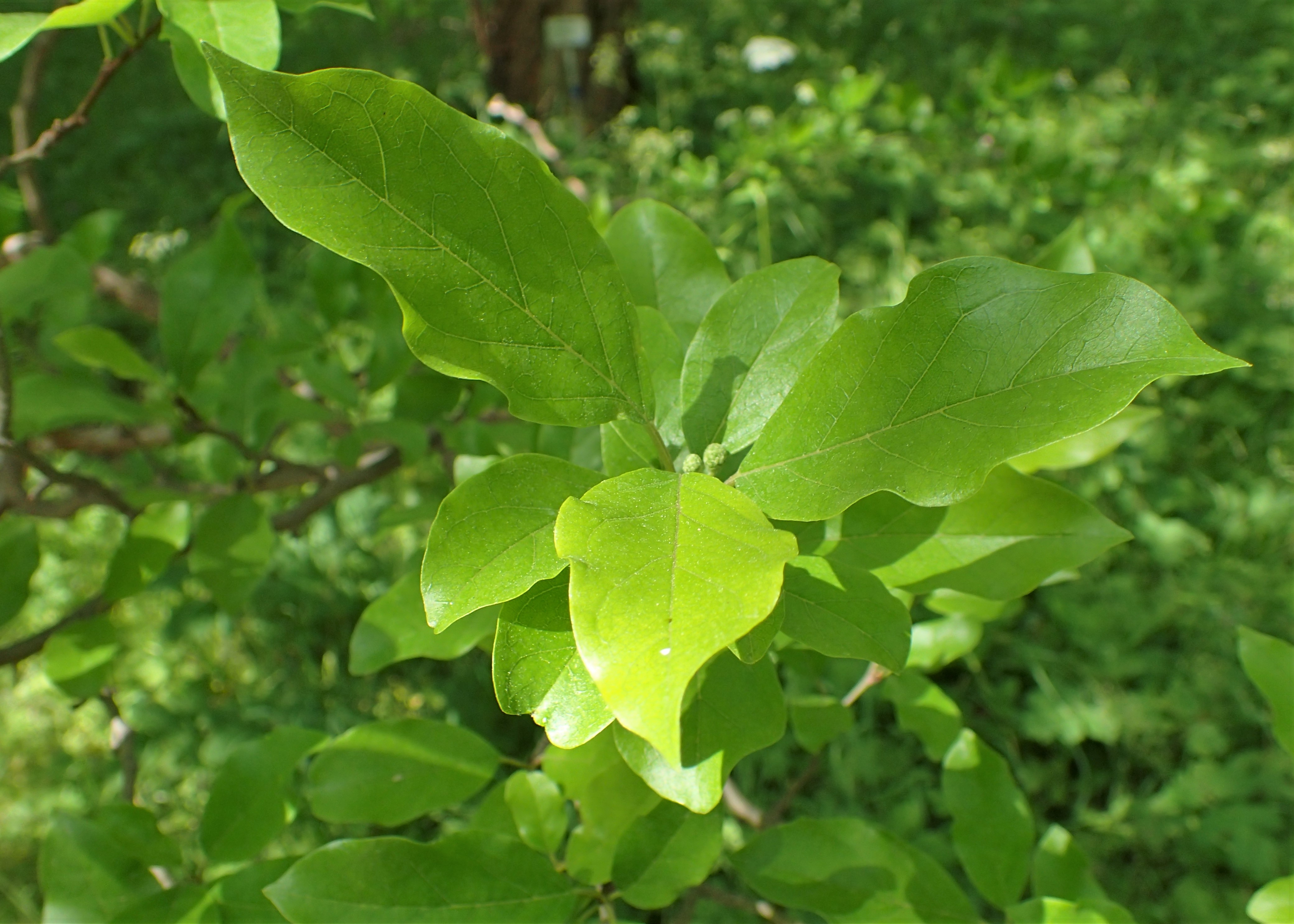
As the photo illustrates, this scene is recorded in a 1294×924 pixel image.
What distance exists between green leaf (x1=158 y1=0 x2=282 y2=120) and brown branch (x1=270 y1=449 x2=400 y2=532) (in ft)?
1.79

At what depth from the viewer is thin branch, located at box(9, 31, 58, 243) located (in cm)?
119

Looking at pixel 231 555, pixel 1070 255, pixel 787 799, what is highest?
pixel 1070 255

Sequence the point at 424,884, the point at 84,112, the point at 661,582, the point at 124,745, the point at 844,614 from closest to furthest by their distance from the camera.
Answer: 1. the point at 661,582
2. the point at 844,614
3. the point at 424,884
4. the point at 84,112
5. the point at 124,745

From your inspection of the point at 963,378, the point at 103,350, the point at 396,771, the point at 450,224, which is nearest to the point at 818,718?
the point at 396,771


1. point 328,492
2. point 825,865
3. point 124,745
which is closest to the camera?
point 825,865

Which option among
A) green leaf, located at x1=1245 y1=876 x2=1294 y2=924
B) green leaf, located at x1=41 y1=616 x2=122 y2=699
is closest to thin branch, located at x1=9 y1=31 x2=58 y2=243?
green leaf, located at x1=41 y1=616 x2=122 y2=699

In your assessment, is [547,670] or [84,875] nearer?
[547,670]

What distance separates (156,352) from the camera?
9.11ft

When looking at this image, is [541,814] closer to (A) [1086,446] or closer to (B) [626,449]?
(B) [626,449]

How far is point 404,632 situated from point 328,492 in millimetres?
438

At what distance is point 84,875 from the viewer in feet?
2.39

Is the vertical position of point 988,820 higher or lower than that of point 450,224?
lower

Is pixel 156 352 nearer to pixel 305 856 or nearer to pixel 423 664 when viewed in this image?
pixel 423 664

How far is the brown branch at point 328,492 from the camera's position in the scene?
107 cm
